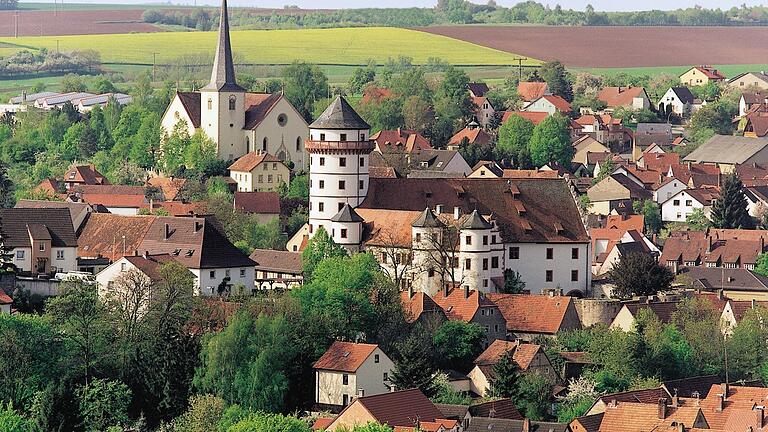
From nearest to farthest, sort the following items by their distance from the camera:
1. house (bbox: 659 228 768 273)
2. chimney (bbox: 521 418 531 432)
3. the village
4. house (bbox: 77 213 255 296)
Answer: chimney (bbox: 521 418 531 432) < the village < house (bbox: 77 213 255 296) < house (bbox: 659 228 768 273)

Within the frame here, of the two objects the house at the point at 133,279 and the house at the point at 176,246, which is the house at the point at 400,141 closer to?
the house at the point at 176,246

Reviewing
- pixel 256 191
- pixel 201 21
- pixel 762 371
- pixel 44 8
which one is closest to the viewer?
pixel 762 371

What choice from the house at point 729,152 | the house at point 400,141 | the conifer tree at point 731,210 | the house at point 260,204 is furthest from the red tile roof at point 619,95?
the house at point 260,204

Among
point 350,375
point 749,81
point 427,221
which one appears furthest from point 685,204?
point 749,81

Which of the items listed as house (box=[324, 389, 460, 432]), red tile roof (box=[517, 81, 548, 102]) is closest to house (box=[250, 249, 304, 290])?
house (box=[324, 389, 460, 432])

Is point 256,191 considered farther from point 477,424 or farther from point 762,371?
point 477,424

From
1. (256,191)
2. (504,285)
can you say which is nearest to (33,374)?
(504,285)

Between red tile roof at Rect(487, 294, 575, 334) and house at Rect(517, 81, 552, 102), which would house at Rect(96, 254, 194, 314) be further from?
house at Rect(517, 81, 552, 102)
